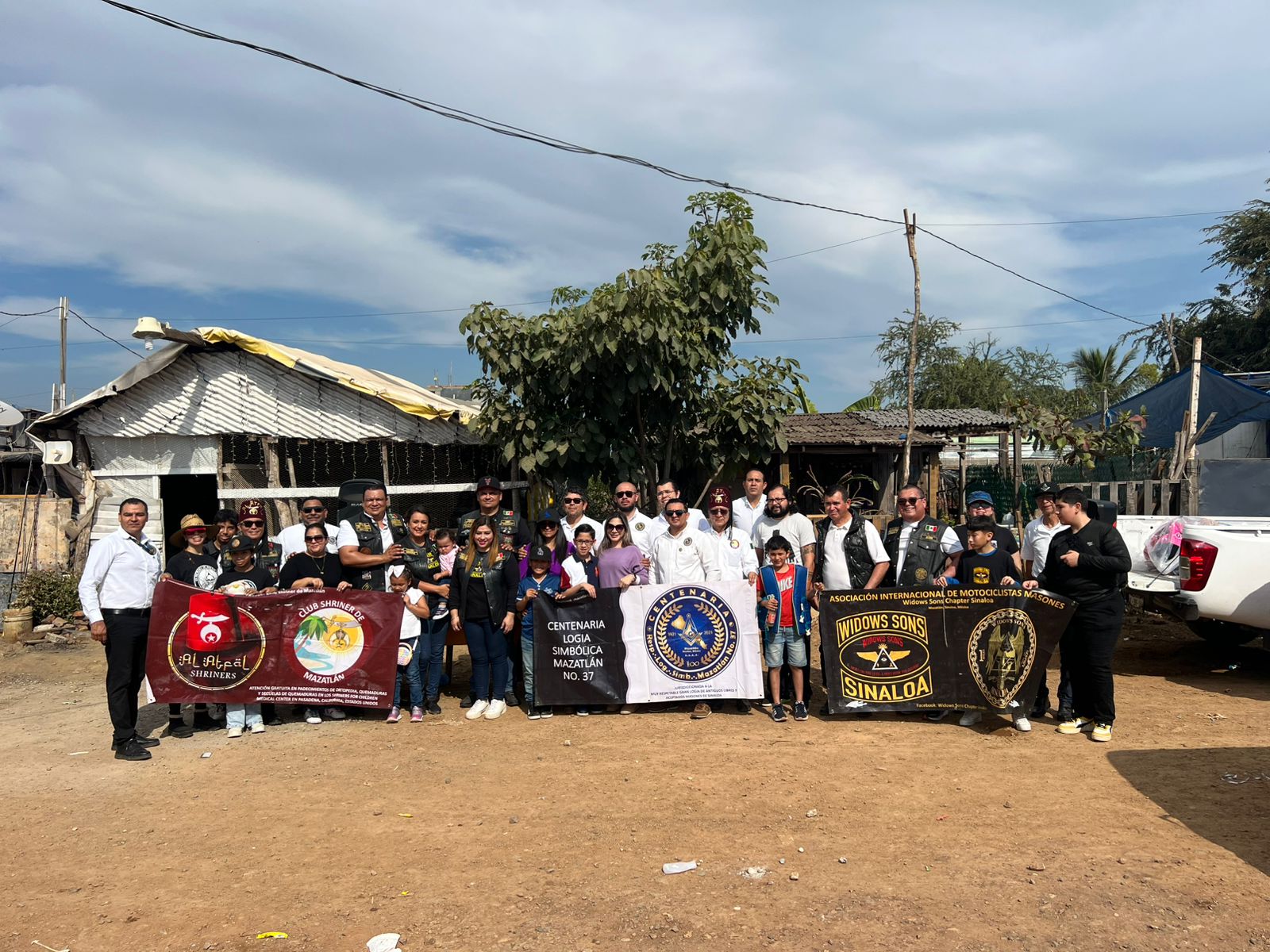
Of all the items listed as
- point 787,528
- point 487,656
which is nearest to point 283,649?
point 487,656

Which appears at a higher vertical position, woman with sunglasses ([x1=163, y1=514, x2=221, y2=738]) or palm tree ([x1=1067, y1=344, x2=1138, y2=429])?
palm tree ([x1=1067, y1=344, x2=1138, y2=429])

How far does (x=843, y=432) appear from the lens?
→ 15.1 meters

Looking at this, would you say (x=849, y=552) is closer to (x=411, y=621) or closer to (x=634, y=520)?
(x=634, y=520)

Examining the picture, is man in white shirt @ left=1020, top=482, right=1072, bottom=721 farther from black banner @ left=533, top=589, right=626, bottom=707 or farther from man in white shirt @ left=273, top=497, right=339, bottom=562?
→ man in white shirt @ left=273, top=497, right=339, bottom=562

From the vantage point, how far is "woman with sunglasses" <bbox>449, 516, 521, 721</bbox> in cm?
696

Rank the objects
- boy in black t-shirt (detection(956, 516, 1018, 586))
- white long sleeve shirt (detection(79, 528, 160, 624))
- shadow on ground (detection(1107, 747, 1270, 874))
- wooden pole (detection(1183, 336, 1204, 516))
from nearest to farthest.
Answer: shadow on ground (detection(1107, 747, 1270, 874)), white long sleeve shirt (detection(79, 528, 160, 624)), boy in black t-shirt (detection(956, 516, 1018, 586)), wooden pole (detection(1183, 336, 1204, 516))

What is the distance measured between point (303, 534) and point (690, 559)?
3.33m

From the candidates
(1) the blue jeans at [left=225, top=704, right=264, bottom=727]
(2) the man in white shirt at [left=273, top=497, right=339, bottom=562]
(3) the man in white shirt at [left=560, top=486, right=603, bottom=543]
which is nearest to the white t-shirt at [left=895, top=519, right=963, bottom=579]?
(3) the man in white shirt at [left=560, top=486, right=603, bottom=543]

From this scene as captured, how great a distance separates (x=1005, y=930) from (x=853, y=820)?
124 centimetres

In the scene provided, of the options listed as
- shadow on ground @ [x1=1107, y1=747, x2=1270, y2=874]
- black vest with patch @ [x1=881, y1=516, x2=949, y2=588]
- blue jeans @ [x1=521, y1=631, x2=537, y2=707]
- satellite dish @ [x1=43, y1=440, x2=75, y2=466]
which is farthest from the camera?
satellite dish @ [x1=43, y1=440, x2=75, y2=466]

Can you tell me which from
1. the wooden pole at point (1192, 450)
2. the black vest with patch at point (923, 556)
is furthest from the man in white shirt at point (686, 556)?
the wooden pole at point (1192, 450)

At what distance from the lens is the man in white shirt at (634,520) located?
7.61 meters

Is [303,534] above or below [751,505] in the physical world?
below

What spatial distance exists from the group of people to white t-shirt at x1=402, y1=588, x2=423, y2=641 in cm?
1
